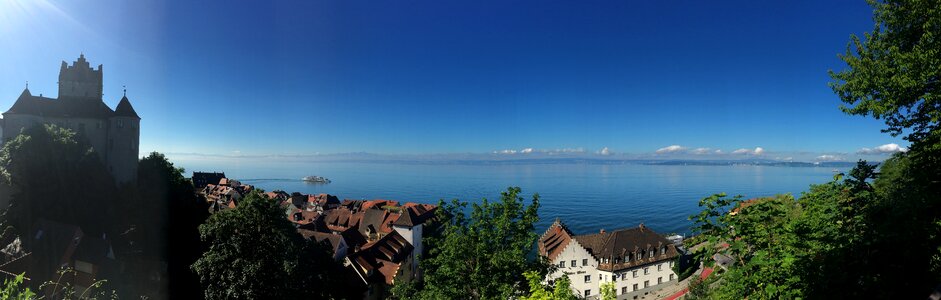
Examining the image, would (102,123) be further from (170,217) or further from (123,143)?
→ (170,217)

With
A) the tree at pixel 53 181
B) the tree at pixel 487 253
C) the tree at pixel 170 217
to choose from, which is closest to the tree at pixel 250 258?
the tree at pixel 170 217

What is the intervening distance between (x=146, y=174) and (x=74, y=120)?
7.09 metres

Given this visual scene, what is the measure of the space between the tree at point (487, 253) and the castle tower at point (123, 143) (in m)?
36.6

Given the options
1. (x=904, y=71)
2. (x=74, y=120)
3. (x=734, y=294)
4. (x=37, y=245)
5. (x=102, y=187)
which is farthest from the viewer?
(x=74, y=120)

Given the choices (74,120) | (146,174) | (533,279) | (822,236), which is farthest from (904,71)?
(74,120)

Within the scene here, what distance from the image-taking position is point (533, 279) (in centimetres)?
783

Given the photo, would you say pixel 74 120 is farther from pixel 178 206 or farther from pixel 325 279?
pixel 325 279

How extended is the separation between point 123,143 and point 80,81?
1110 centimetres

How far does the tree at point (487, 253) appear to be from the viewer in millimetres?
11742

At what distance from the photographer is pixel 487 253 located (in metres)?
12.2

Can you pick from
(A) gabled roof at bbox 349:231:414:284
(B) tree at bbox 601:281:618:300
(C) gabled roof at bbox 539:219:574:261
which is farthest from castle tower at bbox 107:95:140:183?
(B) tree at bbox 601:281:618:300

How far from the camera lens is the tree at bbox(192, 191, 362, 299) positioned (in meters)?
19.4

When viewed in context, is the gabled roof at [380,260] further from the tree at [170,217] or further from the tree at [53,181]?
the tree at [53,181]

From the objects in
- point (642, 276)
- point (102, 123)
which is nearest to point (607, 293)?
point (642, 276)
